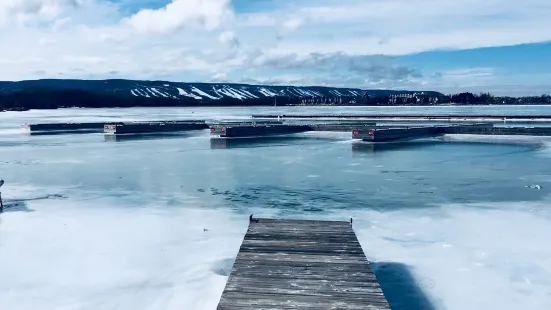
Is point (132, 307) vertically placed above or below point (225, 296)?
below

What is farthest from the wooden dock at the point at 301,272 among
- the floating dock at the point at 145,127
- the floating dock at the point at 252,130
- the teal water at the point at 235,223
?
the floating dock at the point at 145,127

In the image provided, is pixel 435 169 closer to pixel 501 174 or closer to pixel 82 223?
pixel 501 174

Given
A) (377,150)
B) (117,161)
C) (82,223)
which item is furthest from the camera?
(377,150)

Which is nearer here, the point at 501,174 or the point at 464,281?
the point at 464,281

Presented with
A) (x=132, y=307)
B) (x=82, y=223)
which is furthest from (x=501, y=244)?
(x=82, y=223)

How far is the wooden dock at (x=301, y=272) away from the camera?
18.5ft

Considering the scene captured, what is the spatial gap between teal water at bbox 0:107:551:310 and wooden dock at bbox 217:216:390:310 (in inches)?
29.6

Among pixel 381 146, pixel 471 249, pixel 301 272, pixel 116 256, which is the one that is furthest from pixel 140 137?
pixel 301 272

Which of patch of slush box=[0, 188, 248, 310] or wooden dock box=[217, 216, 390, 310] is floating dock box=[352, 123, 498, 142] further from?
wooden dock box=[217, 216, 390, 310]

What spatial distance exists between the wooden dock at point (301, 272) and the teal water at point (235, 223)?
751 millimetres

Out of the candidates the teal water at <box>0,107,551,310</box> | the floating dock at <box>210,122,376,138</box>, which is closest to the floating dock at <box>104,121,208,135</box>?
the floating dock at <box>210,122,376,138</box>

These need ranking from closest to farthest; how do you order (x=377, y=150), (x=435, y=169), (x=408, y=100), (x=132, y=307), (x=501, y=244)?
(x=132, y=307), (x=501, y=244), (x=435, y=169), (x=377, y=150), (x=408, y=100)

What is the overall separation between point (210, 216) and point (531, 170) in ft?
45.1

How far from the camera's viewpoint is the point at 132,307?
6.68 metres
